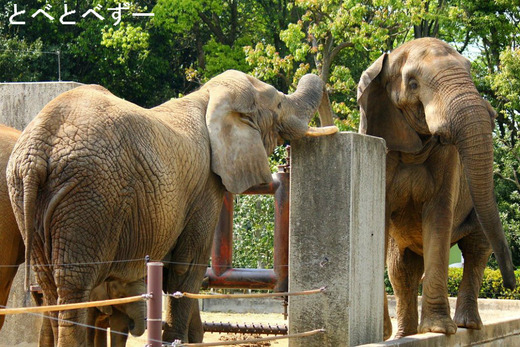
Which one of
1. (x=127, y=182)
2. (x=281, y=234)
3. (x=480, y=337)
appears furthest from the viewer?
(x=281, y=234)

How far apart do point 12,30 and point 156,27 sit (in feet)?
15.9

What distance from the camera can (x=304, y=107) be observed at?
9.33m

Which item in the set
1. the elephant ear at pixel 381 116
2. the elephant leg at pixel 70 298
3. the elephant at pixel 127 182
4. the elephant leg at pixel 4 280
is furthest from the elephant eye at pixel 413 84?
the elephant leg at pixel 4 280

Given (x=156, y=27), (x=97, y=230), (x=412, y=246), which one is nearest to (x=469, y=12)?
(x=156, y=27)

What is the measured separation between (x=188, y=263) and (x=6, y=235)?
150 centimetres

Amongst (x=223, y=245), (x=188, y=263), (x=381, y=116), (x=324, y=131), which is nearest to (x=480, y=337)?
(x=381, y=116)

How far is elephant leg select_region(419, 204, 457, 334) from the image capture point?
29.9ft

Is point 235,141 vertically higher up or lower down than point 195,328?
higher up

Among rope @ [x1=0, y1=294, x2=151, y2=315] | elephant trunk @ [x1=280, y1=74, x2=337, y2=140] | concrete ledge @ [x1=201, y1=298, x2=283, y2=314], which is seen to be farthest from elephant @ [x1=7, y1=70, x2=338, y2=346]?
concrete ledge @ [x1=201, y1=298, x2=283, y2=314]

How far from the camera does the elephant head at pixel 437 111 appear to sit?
8.38m

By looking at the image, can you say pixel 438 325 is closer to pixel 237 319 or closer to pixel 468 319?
pixel 468 319

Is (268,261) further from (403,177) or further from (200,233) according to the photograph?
(200,233)

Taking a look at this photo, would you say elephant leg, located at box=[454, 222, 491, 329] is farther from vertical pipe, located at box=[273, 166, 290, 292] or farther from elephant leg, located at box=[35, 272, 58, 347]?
elephant leg, located at box=[35, 272, 58, 347]

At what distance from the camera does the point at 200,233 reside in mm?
8023
